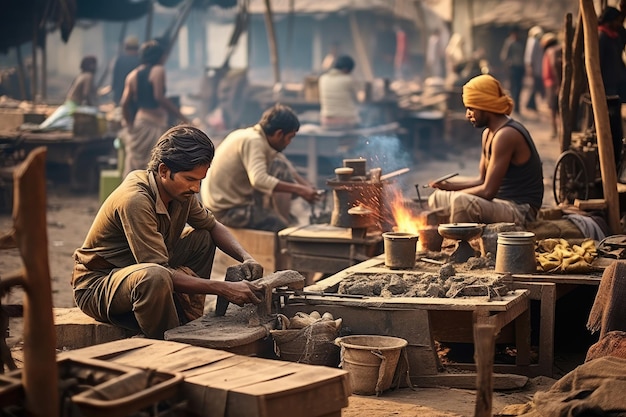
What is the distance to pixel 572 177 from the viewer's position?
31.3 ft

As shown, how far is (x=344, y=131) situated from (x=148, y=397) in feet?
39.2

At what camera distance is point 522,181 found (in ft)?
26.8

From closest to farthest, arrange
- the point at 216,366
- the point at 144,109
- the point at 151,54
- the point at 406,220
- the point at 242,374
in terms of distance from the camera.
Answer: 1. the point at 242,374
2. the point at 216,366
3. the point at 406,220
4. the point at 144,109
5. the point at 151,54

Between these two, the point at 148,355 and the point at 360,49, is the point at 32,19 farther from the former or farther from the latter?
the point at 360,49

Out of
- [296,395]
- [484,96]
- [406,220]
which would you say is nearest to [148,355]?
[296,395]

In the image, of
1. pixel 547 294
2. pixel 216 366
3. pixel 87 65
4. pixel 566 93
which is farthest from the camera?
pixel 87 65

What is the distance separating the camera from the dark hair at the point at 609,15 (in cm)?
1126

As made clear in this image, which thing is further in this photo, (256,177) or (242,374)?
(256,177)

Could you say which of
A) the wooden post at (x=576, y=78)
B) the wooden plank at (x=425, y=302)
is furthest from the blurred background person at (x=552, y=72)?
the wooden plank at (x=425, y=302)

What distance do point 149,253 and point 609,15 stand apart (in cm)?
751

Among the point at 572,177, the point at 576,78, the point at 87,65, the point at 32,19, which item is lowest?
the point at 572,177

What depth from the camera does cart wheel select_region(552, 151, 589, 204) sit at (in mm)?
9414

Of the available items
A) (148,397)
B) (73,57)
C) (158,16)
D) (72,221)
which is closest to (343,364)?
(148,397)

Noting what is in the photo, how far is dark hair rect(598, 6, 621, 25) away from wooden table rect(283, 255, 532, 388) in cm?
609
